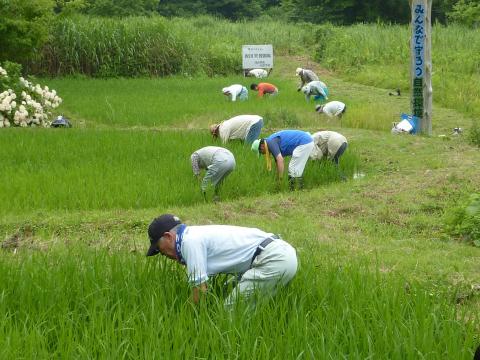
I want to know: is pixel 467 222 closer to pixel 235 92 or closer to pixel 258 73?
pixel 235 92

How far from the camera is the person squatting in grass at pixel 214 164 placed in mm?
8039

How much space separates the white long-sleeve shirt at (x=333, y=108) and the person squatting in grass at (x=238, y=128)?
3956mm

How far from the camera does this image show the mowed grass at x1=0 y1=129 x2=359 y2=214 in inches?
307

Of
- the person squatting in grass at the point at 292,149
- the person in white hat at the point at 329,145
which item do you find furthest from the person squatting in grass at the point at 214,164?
the person in white hat at the point at 329,145

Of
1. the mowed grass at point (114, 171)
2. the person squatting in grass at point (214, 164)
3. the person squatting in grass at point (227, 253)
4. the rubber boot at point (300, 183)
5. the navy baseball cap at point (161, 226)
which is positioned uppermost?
the navy baseball cap at point (161, 226)

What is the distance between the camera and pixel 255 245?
4113 millimetres

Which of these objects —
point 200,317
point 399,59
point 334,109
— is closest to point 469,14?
point 399,59

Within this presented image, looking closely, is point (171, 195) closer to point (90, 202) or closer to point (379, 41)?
point (90, 202)

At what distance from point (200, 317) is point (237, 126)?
665 centimetres

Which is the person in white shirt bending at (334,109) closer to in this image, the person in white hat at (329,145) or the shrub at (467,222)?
the person in white hat at (329,145)

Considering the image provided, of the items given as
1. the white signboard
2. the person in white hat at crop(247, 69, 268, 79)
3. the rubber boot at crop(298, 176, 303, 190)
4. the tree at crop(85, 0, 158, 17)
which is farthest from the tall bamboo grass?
the rubber boot at crop(298, 176, 303, 190)

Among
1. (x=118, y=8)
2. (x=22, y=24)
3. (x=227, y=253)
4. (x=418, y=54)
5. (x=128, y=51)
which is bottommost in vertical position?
(x=227, y=253)

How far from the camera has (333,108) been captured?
13773mm

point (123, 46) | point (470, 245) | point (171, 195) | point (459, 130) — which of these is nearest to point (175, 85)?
point (123, 46)
